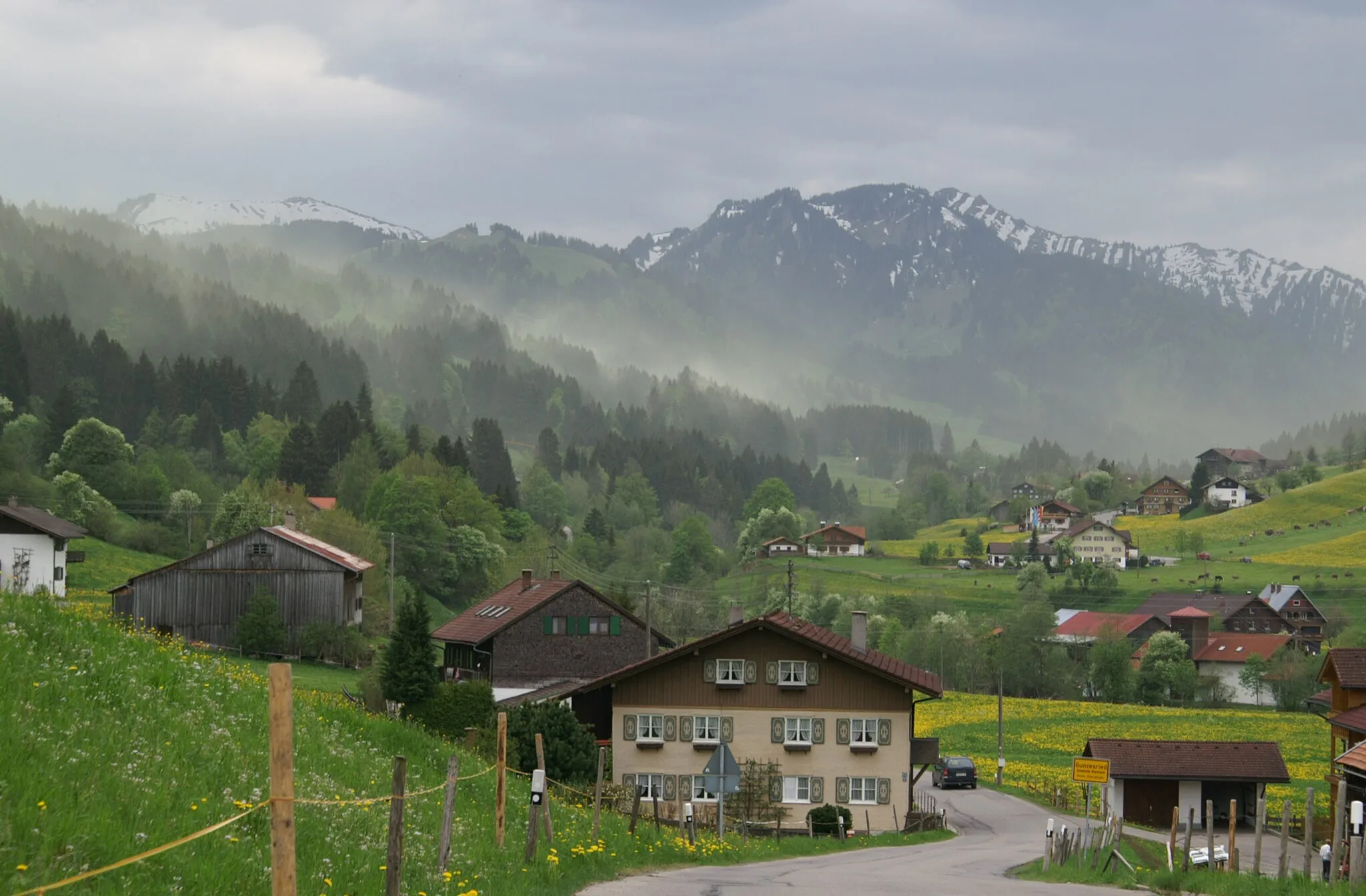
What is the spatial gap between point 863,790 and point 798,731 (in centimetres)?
305

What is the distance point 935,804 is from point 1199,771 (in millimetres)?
10784

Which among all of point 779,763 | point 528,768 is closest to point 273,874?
point 528,768

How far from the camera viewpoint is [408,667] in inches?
2222

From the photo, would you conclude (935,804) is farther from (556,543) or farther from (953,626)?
(556,543)

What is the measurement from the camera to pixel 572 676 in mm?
73875

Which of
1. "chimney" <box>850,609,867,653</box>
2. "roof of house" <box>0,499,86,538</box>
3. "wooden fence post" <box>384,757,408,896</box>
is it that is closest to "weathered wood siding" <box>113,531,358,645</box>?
"roof of house" <box>0,499,86,538</box>

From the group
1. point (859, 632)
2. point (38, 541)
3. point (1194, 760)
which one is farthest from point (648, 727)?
point (38, 541)

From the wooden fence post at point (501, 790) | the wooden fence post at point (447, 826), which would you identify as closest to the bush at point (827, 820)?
the wooden fence post at point (501, 790)

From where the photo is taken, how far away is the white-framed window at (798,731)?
5156cm

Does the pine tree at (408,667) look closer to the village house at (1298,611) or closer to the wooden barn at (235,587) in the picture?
the wooden barn at (235,587)

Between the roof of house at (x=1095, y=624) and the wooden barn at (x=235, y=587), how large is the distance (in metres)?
83.3

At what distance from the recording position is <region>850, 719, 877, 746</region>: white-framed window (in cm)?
5131

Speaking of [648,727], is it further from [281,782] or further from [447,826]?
[281,782]

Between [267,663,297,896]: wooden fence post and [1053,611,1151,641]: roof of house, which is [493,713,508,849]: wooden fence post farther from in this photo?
[1053,611,1151,641]: roof of house
